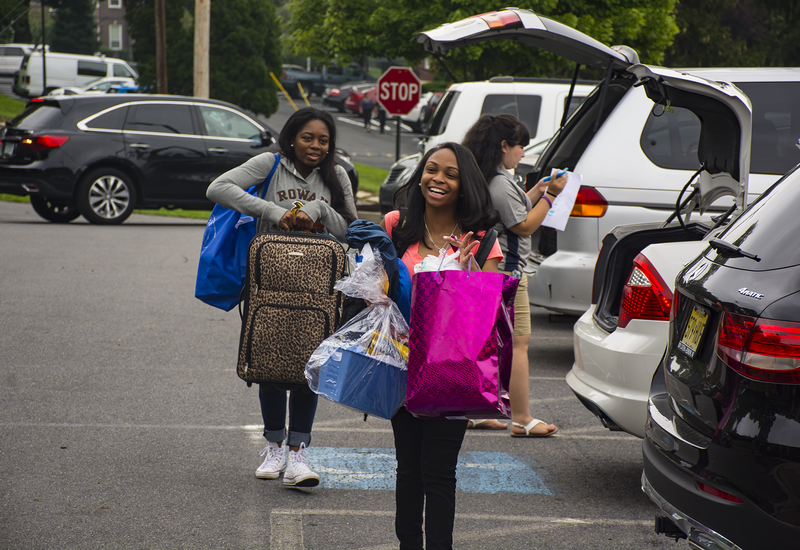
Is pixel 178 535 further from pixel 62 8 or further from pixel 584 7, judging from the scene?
pixel 62 8

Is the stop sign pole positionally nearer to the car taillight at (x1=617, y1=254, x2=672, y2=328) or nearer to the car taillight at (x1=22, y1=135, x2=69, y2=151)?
the car taillight at (x1=22, y1=135, x2=69, y2=151)

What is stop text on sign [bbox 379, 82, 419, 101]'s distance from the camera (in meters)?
16.3

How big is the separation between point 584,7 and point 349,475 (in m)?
16.6

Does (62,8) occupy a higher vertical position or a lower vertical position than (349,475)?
higher

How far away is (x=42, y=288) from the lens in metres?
8.47

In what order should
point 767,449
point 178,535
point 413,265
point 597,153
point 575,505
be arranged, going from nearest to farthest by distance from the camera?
point 767,449
point 413,265
point 178,535
point 575,505
point 597,153

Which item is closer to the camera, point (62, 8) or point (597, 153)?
point (597, 153)

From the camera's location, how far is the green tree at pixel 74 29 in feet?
204

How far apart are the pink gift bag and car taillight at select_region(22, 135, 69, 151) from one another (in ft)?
37.2

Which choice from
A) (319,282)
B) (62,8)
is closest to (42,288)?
(319,282)

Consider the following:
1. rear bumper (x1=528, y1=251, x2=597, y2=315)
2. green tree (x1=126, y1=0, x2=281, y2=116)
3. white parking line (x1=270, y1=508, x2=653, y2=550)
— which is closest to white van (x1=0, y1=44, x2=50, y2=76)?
green tree (x1=126, y1=0, x2=281, y2=116)

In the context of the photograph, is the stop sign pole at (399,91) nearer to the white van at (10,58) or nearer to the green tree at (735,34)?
the green tree at (735,34)

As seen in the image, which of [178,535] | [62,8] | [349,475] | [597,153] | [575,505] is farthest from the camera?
[62,8]

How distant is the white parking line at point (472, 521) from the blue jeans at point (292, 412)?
1.35ft
